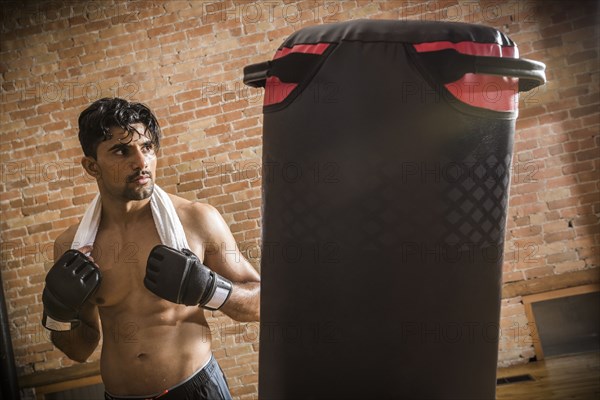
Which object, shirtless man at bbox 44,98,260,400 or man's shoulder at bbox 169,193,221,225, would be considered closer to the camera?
shirtless man at bbox 44,98,260,400

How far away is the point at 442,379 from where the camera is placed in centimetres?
109

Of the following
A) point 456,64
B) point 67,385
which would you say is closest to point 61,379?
point 67,385

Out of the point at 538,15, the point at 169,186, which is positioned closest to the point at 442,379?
the point at 169,186

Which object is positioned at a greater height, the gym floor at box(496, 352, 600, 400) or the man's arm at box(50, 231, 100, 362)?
the man's arm at box(50, 231, 100, 362)

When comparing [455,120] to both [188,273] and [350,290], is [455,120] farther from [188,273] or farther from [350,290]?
[188,273]

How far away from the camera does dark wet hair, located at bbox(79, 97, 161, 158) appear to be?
2432mm

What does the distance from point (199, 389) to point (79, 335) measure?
0.60 m

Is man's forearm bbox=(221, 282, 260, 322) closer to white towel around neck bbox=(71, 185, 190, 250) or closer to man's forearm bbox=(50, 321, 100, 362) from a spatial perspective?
white towel around neck bbox=(71, 185, 190, 250)

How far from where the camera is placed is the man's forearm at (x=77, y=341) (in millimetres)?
2510

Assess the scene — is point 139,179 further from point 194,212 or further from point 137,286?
point 137,286

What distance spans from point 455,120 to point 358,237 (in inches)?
10.0

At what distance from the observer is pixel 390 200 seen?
3.44 feet

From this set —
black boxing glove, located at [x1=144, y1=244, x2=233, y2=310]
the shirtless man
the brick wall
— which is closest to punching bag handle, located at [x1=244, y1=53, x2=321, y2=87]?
black boxing glove, located at [x1=144, y1=244, x2=233, y2=310]

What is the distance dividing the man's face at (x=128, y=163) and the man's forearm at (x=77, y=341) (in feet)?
1.92
